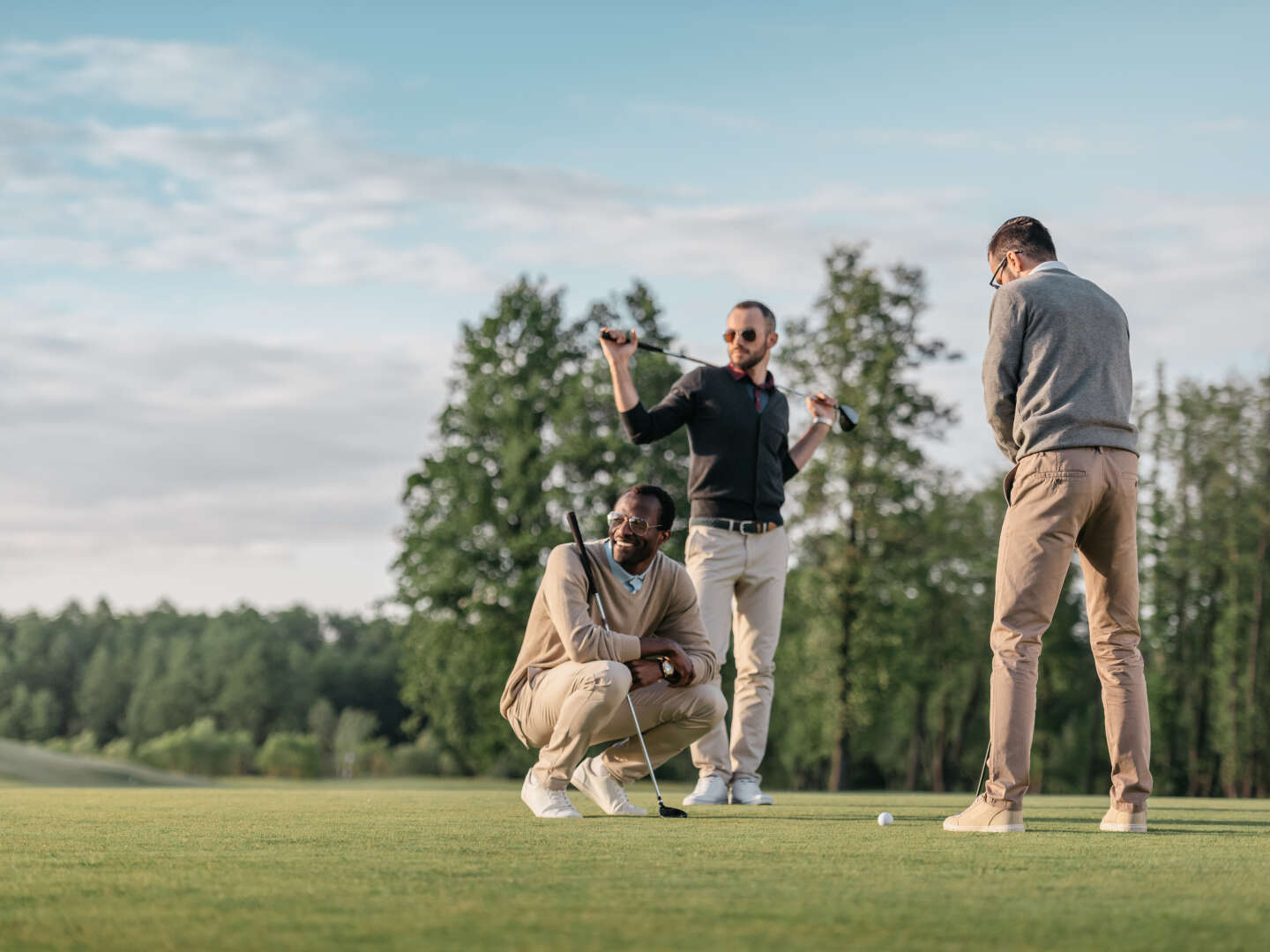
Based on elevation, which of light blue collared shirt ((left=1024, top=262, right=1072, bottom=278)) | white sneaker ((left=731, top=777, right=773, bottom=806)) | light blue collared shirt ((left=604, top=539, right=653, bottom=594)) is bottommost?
white sneaker ((left=731, top=777, right=773, bottom=806))

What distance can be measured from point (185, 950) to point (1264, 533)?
134 ft

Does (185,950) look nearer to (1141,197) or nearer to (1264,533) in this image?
(1141,197)

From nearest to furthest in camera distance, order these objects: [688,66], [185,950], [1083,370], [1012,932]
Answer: [185,950], [1012,932], [1083,370], [688,66]

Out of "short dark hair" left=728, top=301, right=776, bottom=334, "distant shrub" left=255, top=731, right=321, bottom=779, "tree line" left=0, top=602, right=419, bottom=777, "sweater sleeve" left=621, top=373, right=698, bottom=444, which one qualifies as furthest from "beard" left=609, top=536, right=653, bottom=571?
"tree line" left=0, top=602, right=419, bottom=777

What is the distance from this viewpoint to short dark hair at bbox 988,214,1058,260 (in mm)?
5531

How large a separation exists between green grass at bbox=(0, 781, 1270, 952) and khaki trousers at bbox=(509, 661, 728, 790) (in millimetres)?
465

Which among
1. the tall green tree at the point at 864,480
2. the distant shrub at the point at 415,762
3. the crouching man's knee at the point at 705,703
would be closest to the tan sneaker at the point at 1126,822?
the crouching man's knee at the point at 705,703

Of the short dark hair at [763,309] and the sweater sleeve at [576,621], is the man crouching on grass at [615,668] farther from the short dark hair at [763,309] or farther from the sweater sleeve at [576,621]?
the short dark hair at [763,309]

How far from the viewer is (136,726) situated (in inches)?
3479

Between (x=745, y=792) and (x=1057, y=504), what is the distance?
108 inches

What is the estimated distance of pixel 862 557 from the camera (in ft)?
102

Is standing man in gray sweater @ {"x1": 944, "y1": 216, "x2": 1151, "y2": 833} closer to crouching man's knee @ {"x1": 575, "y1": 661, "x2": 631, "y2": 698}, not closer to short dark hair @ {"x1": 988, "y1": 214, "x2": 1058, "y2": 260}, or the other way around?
short dark hair @ {"x1": 988, "y1": 214, "x2": 1058, "y2": 260}

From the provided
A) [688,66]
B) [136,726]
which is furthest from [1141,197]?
[136,726]

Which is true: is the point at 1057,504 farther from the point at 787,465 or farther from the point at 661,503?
the point at 787,465
